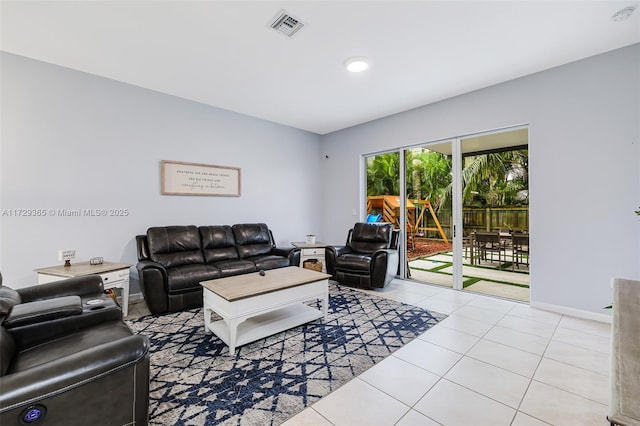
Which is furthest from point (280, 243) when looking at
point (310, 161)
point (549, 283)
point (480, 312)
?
point (549, 283)

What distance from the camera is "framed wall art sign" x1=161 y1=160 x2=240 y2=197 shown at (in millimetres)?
4102

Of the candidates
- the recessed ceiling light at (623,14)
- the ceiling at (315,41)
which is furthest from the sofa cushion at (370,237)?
the recessed ceiling light at (623,14)

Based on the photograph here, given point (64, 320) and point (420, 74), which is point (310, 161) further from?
Answer: point (64, 320)

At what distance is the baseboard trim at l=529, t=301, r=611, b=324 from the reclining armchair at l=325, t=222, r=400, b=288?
1813 mm

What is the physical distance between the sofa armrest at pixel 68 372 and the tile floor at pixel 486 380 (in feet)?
3.12

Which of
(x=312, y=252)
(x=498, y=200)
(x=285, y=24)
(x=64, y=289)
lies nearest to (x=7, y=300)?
(x=64, y=289)

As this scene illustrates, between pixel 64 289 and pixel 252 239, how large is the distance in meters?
2.50

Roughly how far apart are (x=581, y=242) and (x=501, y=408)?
2.47 meters

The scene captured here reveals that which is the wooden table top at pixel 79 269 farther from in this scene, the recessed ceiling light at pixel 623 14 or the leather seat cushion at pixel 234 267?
the recessed ceiling light at pixel 623 14

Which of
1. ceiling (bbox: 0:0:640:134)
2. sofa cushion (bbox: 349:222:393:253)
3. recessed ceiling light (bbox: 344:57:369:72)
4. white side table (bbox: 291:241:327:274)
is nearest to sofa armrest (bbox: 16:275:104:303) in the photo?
ceiling (bbox: 0:0:640:134)

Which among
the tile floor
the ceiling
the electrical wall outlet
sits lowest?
the tile floor

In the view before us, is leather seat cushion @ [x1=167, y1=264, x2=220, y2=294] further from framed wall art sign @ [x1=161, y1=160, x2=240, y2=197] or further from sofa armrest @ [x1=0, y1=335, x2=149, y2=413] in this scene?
sofa armrest @ [x1=0, y1=335, x2=149, y2=413]

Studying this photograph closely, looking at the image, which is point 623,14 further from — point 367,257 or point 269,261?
point 269,261

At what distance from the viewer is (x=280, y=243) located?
546 cm
